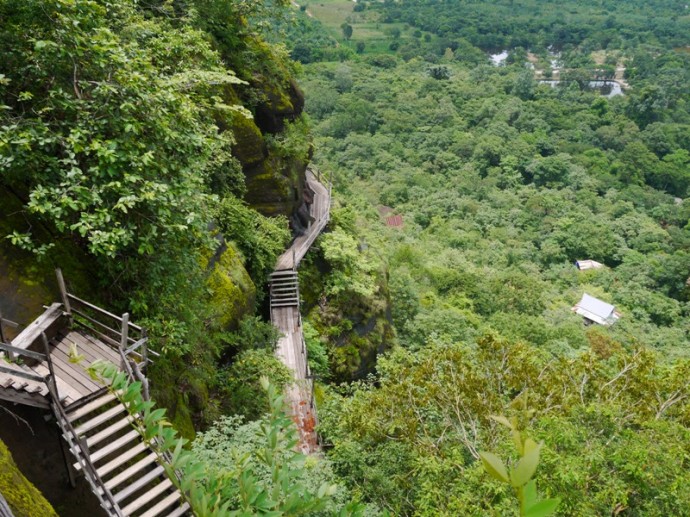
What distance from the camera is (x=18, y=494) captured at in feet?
14.5

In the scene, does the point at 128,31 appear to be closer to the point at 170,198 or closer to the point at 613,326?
the point at 170,198

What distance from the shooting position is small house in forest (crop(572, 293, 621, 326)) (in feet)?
120

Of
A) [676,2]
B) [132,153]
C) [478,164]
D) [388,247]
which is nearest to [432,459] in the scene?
[132,153]

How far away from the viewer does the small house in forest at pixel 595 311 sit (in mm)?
36469

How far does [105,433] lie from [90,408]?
408mm

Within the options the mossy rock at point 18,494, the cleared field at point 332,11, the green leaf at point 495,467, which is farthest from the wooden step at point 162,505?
the cleared field at point 332,11

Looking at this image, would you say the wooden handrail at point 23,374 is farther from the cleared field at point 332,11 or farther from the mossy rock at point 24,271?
the cleared field at point 332,11

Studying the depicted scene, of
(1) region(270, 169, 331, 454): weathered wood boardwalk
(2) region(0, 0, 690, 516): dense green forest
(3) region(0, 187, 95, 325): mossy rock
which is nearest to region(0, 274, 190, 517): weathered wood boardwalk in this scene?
(3) region(0, 187, 95, 325): mossy rock

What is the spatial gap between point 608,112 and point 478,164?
2762 centimetres

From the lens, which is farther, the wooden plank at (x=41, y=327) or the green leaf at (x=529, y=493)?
the wooden plank at (x=41, y=327)

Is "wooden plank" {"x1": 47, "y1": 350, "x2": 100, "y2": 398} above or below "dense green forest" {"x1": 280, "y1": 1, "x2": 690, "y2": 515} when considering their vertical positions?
above

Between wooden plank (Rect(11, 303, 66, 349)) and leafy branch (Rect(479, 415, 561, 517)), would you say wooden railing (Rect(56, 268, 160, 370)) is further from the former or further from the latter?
leafy branch (Rect(479, 415, 561, 517))

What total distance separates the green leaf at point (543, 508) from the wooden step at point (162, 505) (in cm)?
599

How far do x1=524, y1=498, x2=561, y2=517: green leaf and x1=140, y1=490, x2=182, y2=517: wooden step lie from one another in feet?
19.6
